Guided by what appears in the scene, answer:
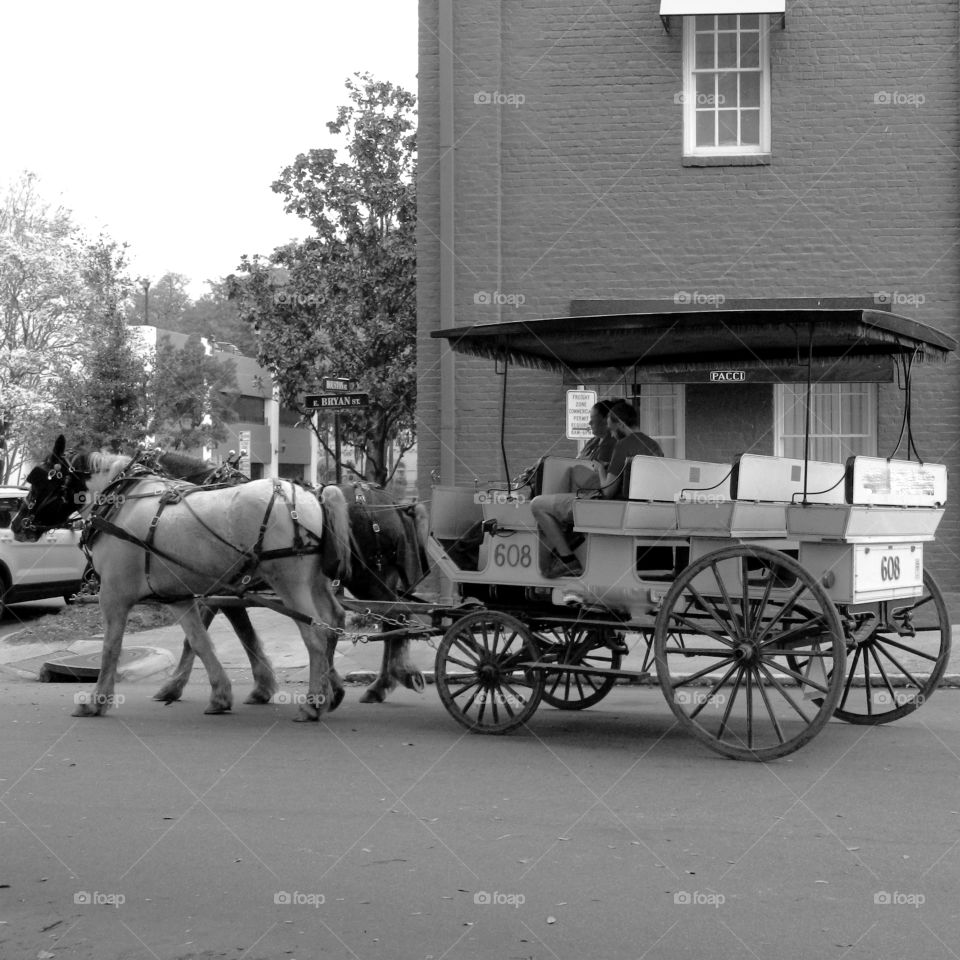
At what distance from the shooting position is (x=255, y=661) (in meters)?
9.64

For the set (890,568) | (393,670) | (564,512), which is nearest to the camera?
(890,568)

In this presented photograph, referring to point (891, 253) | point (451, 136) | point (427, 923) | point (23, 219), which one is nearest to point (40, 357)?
point (23, 219)

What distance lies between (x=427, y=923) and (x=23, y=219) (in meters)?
38.9

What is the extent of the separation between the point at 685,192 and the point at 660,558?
23.3ft

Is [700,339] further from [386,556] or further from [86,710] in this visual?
[86,710]

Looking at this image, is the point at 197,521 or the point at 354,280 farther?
the point at 354,280

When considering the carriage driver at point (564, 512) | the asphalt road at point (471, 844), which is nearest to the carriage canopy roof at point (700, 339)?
the carriage driver at point (564, 512)

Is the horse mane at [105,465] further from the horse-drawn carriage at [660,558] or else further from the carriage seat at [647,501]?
the carriage seat at [647,501]

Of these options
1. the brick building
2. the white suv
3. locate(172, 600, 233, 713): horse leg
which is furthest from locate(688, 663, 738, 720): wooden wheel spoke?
the white suv

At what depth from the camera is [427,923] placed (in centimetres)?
468

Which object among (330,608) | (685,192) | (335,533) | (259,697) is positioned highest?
(685,192)

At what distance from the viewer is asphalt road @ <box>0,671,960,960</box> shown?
457 centimetres

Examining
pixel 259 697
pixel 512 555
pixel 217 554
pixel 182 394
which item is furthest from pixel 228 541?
pixel 182 394

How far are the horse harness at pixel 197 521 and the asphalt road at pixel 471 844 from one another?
3.78 ft
